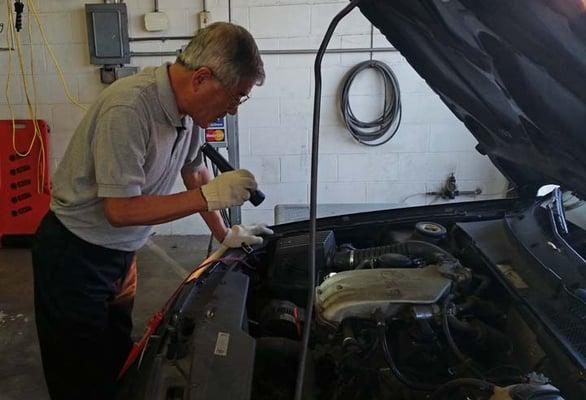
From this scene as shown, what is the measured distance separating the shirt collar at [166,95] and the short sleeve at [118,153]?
0.34ft

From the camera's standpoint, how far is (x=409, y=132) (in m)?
3.77

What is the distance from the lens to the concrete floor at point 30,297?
2355 mm

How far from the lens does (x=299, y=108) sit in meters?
3.76

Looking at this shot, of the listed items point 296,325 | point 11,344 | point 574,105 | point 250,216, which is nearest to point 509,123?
point 574,105

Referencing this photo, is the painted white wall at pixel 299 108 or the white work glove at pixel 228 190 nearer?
→ the white work glove at pixel 228 190

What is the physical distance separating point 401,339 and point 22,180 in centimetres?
356

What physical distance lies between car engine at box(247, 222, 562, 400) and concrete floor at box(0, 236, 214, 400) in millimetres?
1544

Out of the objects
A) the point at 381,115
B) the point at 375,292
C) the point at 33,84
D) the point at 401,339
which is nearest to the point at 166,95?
the point at 375,292

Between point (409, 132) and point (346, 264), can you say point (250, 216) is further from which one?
point (346, 264)

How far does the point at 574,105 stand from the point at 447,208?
1.11 meters

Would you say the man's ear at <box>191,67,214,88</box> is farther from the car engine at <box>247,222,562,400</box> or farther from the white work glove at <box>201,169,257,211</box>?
the car engine at <box>247,222,562,400</box>

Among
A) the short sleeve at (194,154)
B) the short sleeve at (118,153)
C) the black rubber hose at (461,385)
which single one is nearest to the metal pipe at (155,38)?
the short sleeve at (194,154)

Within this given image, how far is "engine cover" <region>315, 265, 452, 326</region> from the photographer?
119cm

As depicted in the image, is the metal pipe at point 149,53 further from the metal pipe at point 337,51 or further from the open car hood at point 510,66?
the open car hood at point 510,66
